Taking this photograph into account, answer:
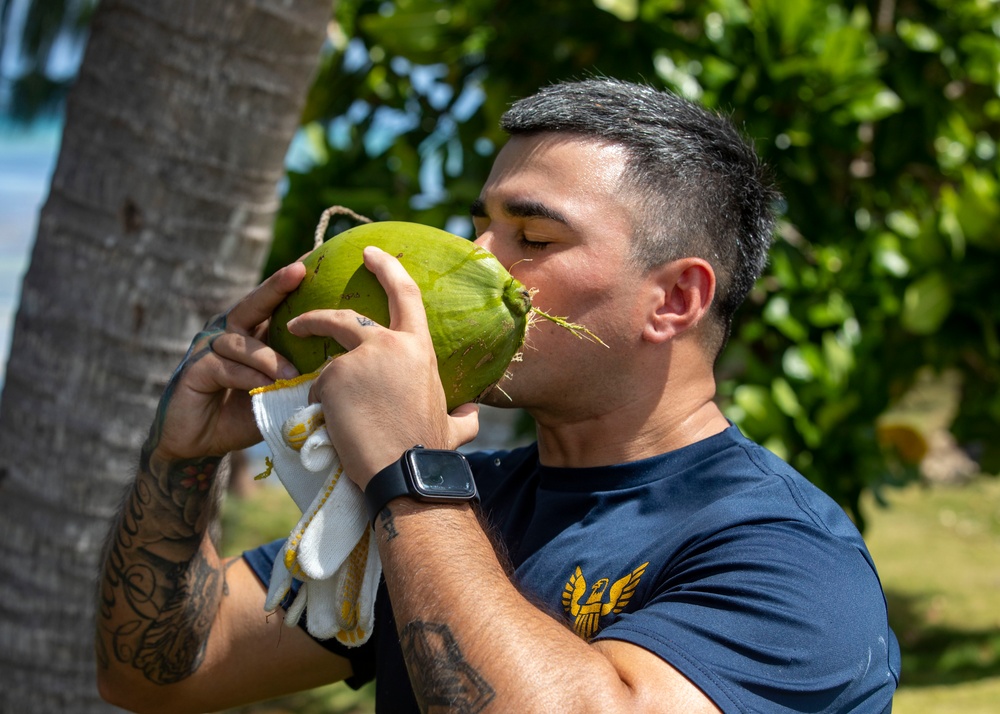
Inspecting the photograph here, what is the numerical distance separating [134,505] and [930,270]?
252 cm

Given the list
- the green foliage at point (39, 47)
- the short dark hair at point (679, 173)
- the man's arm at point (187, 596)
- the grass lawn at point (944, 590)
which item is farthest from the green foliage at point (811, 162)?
the green foliage at point (39, 47)

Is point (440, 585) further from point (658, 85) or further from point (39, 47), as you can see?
point (39, 47)

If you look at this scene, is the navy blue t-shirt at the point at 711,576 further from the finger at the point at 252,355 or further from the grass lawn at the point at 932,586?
the grass lawn at the point at 932,586

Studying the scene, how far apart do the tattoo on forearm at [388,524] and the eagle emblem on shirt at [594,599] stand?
365 mm

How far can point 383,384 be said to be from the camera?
1.36m

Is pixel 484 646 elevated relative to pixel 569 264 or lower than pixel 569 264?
lower

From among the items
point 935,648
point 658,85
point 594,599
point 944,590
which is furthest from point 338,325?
point 944,590

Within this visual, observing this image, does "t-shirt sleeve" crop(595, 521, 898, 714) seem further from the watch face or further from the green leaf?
the green leaf

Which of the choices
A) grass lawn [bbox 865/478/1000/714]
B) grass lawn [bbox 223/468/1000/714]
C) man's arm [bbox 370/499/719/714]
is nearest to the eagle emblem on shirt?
man's arm [bbox 370/499/719/714]

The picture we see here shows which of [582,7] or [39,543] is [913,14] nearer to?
[582,7]

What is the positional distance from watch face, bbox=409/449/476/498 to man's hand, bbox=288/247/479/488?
0.09ft

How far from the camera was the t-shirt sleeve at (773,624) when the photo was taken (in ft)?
4.13

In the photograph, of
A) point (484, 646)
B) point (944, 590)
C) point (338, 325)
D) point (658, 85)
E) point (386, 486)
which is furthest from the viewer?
point (944, 590)

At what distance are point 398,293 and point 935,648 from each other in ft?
11.9
